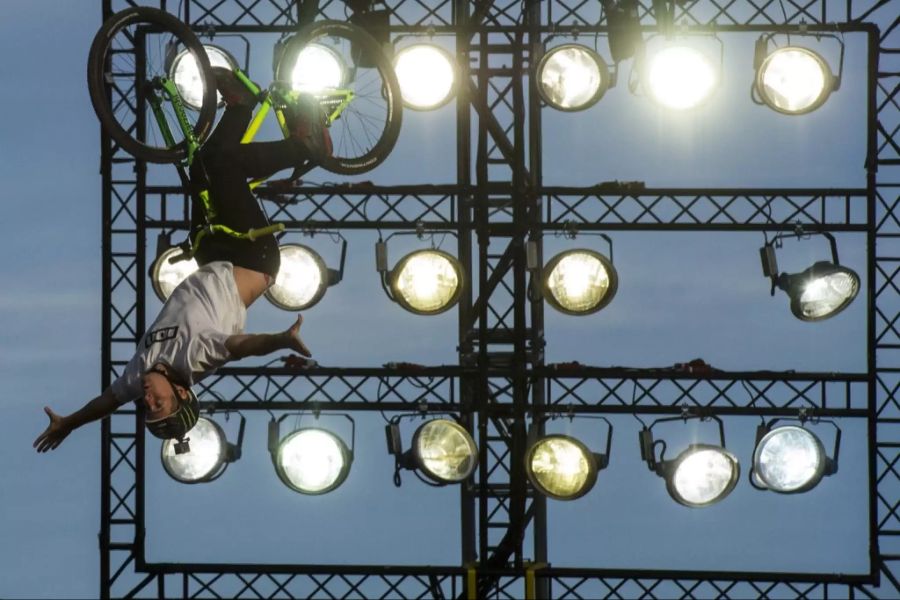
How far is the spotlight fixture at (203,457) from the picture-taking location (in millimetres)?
11539

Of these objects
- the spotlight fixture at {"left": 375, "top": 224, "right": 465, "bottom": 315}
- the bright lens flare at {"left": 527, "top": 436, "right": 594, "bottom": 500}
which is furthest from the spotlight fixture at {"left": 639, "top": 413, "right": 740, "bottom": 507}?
the spotlight fixture at {"left": 375, "top": 224, "right": 465, "bottom": 315}

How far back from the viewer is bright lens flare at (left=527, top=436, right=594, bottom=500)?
11196mm

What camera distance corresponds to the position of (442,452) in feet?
37.1

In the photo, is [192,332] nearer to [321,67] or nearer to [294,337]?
[294,337]

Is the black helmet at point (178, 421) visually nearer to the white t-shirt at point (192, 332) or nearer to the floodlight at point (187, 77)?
the white t-shirt at point (192, 332)

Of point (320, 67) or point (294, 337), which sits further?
point (320, 67)

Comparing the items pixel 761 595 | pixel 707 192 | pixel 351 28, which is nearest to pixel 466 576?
pixel 761 595

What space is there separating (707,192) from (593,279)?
100 centimetres

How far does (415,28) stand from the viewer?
11617 millimetres

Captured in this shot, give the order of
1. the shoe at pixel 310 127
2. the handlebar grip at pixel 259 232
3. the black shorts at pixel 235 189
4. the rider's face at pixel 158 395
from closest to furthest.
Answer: the rider's face at pixel 158 395, the handlebar grip at pixel 259 232, the black shorts at pixel 235 189, the shoe at pixel 310 127

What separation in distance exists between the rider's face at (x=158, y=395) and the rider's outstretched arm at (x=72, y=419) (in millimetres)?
346

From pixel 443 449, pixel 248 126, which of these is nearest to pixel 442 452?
pixel 443 449

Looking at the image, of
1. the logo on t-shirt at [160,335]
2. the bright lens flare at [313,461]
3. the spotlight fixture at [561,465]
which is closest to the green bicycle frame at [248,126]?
the logo on t-shirt at [160,335]

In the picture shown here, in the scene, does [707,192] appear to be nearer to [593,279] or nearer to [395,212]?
[593,279]
